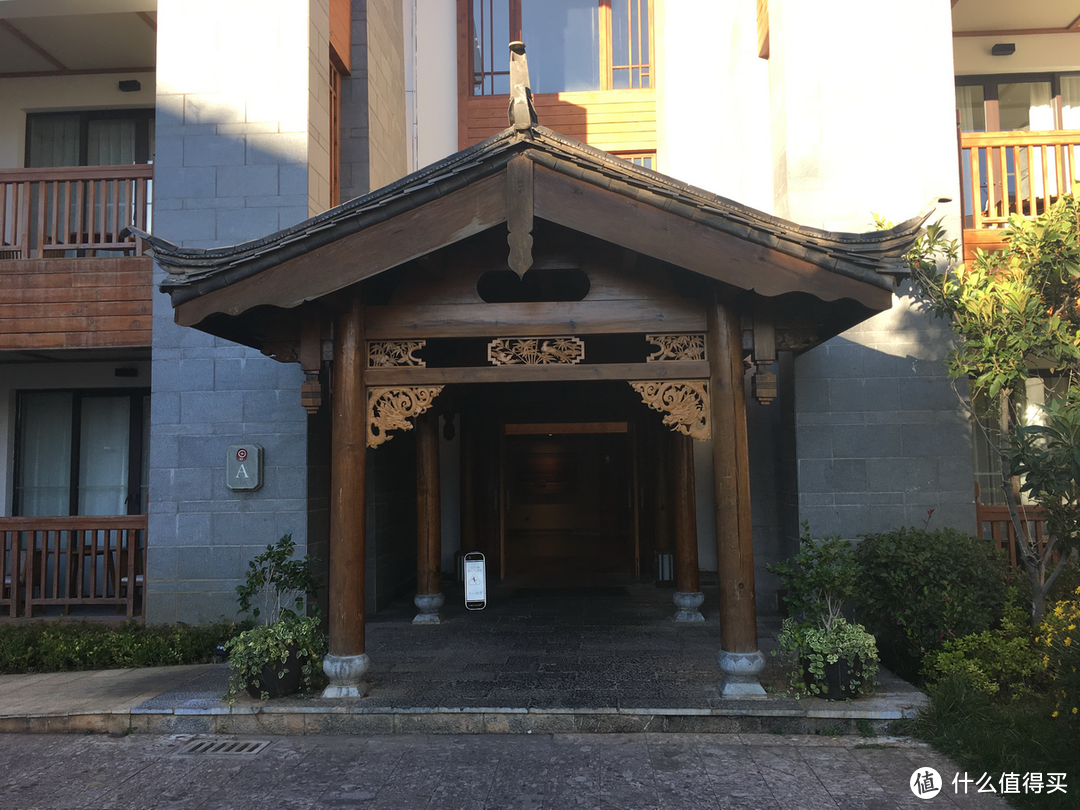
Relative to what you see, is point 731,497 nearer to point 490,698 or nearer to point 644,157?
point 490,698


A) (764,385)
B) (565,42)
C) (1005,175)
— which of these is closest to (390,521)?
(764,385)

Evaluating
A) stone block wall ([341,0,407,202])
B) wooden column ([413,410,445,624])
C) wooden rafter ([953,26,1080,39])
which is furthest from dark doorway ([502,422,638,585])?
wooden rafter ([953,26,1080,39])

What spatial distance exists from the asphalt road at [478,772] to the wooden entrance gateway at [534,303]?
27.4 inches

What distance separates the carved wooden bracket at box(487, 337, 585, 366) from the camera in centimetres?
565

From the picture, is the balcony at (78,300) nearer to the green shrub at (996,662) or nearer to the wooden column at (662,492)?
the wooden column at (662,492)

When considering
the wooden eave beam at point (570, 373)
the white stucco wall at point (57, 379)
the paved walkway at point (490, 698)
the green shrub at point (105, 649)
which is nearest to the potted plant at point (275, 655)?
the paved walkway at point (490, 698)

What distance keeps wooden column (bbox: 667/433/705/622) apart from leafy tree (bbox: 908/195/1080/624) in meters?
2.92

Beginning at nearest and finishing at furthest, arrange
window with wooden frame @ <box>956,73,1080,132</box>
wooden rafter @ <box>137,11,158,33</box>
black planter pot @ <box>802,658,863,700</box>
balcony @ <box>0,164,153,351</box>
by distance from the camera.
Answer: black planter pot @ <box>802,658,863,700</box> < balcony @ <box>0,164,153,351</box> < wooden rafter @ <box>137,11,158,33</box> < window with wooden frame @ <box>956,73,1080,132</box>

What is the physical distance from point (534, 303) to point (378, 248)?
47.7 inches

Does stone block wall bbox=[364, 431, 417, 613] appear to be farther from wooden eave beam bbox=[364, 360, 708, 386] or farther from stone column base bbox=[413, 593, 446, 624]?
wooden eave beam bbox=[364, 360, 708, 386]

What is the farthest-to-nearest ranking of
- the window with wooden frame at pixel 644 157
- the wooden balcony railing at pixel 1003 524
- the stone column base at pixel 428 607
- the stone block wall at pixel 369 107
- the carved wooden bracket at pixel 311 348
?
1. the window with wooden frame at pixel 644 157
2. the stone block wall at pixel 369 107
3. the stone column base at pixel 428 607
4. the wooden balcony railing at pixel 1003 524
5. the carved wooden bracket at pixel 311 348

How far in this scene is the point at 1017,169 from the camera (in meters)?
8.26

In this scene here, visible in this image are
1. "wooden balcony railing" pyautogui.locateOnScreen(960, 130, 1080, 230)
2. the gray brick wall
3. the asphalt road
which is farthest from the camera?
"wooden balcony railing" pyautogui.locateOnScreen(960, 130, 1080, 230)

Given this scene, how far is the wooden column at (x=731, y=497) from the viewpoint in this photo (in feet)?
17.9
